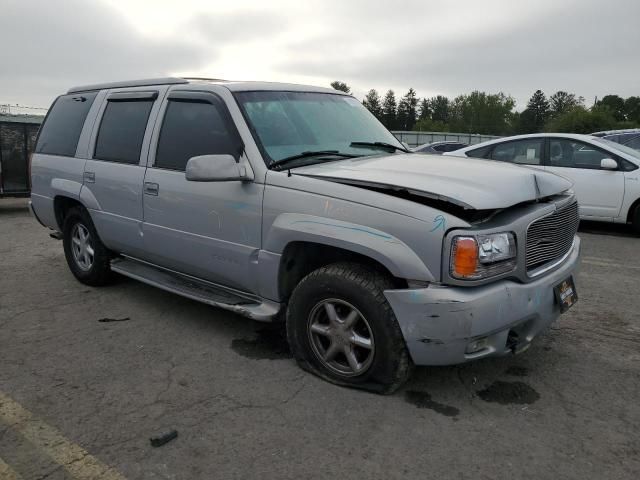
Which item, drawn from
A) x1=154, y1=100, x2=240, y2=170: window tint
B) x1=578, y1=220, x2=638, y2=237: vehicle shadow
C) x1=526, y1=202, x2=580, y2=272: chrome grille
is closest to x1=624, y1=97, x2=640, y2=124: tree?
x1=578, y1=220, x2=638, y2=237: vehicle shadow

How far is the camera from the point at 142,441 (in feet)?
8.88

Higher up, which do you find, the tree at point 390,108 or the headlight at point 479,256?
the tree at point 390,108

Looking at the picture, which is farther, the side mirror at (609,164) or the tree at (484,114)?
the tree at (484,114)

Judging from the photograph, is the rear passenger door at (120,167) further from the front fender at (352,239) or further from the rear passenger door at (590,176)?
the rear passenger door at (590,176)

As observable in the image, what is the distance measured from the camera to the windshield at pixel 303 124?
364cm

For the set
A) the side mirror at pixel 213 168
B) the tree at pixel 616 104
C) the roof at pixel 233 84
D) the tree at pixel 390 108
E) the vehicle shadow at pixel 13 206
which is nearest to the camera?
the side mirror at pixel 213 168

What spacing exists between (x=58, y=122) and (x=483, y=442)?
16.2 feet

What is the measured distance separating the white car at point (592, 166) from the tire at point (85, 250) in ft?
15.7

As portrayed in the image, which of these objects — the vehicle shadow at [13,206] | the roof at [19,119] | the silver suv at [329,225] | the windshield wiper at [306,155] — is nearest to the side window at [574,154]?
the silver suv at [329,225]

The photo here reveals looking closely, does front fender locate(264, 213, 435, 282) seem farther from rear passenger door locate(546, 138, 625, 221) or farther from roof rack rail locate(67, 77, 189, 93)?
rear passenger door locate(546, 138, 625, 221)

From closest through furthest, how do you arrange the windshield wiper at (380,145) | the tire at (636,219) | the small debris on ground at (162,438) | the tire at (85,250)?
the small debris on ground at (162,438) < the windshield wiper at (380,145) < the tire at (85,250) < the tire at (636,219)

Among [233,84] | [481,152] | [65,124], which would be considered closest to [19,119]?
[65,124]

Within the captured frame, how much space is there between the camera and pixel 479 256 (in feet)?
8.92

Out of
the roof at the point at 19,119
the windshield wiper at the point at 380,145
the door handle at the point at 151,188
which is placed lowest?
the door handle at the point at 151,188
